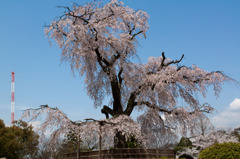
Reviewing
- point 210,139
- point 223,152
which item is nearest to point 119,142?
point 223,152

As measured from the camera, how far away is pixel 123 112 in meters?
17.0

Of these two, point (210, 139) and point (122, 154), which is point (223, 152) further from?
point (210, 139)

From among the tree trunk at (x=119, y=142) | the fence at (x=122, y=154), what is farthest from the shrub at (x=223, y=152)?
the tree trunk at (x=119, y=142)

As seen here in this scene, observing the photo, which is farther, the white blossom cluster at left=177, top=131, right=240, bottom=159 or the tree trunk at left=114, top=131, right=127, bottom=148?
the white blossom cluster at left=177, top=131, right=240, bottom=159

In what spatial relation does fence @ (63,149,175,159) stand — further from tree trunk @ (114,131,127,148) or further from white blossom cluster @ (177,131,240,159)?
white blossom cluster @ (177,131,240,159)

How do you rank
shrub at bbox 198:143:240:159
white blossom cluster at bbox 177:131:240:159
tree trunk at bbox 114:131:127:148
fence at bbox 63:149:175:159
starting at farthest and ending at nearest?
white blossom cluster at bbox 177:131:240:159 < tree trunk at bbox 114:131:127:148 < fence at bbox 63:149:175:159 < shrub at bbox 198:143:240:159

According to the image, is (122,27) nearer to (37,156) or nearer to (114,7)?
(114,7)

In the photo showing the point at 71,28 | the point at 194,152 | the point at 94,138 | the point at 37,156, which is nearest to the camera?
the point at 94,138

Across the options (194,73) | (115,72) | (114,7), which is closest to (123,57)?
(115,72)

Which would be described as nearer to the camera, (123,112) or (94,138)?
(94,138)

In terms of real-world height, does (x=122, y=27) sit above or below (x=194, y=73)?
above

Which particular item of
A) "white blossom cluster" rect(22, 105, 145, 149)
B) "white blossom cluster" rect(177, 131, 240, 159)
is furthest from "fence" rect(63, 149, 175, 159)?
"white blossom cluster" rect(177, 131, 240, 159)

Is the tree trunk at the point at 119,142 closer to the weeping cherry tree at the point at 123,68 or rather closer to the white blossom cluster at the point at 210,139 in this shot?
the weeping cherry tree at the point at 123,68

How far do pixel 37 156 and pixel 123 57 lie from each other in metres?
18.3
